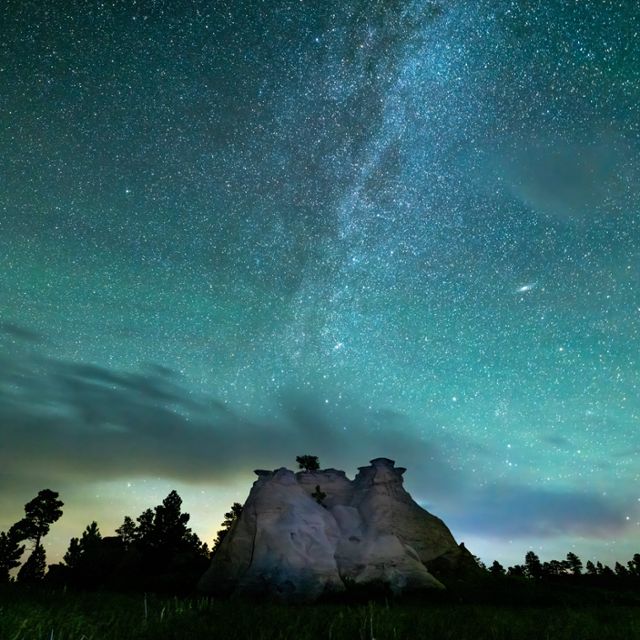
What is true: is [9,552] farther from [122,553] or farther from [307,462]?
[307,462]

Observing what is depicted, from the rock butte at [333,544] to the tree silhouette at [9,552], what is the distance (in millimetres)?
44180

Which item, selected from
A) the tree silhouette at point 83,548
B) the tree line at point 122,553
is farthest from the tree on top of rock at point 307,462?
the tree silhouette at point 83,548

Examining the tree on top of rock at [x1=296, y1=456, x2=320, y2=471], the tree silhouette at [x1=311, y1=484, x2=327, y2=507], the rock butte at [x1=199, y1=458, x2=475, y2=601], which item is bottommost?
the rock butte at [x1=199, y1=458, x2=475, y2=601]

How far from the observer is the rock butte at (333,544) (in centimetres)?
2750

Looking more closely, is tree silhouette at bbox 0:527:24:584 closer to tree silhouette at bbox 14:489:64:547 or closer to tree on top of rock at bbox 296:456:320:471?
tree silhouette at bbox 14:489:64:547

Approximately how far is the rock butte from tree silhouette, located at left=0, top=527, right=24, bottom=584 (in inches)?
1739

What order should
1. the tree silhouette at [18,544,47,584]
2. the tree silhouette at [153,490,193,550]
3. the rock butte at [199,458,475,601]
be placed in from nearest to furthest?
the rock butte at [199,458,475,601]
the tree silhouette at [18,544,47,584]
the tree silhouette at [153,490,193,550]

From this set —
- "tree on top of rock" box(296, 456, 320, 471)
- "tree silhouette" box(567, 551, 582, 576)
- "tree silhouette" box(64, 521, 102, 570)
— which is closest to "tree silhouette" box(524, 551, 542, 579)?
"tree silhouette" box(567, 551, 582, 576)

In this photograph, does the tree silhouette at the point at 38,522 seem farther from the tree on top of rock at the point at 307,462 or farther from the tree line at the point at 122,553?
the tree on top of rock at the point at 307,462

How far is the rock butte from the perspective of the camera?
27500 millimetres

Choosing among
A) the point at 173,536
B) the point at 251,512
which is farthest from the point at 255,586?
the point at 173,536

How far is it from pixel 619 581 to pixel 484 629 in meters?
55.3

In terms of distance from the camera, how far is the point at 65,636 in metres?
4.62

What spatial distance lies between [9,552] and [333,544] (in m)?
52.2
